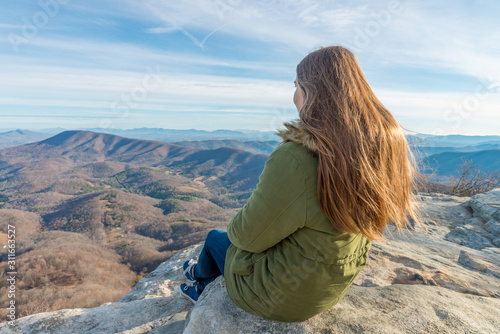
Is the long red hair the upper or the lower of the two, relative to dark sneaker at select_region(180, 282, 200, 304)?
upper

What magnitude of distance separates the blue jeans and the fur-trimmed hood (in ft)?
4.49

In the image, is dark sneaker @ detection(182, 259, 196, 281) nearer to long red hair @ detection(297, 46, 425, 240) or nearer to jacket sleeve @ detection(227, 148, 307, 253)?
jacket sleeve @ detection(227, 148, 307, 253)

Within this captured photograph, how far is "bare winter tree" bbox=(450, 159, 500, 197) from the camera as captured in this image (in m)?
11.9

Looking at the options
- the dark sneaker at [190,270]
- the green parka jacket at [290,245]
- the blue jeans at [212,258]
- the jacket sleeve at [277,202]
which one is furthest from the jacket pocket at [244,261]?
the dark sneaker at [190,270]

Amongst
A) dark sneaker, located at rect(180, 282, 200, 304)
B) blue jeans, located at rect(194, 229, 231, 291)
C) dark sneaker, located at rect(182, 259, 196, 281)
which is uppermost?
blue jeans, located at rect(194, 229, 231, 291)

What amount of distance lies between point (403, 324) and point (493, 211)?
20.8 ft

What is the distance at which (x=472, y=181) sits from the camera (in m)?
12.1

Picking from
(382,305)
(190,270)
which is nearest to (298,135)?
(382,305)

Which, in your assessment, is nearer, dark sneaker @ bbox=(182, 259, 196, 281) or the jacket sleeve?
the jacket sleeve

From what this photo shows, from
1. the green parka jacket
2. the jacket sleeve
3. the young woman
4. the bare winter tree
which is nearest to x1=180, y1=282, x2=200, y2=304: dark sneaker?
the green parka jacket

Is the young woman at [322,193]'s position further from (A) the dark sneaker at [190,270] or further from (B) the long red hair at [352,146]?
(A) the dark sneaker at [190,270]

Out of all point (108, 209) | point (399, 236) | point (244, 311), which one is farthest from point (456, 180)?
point (108, 209)

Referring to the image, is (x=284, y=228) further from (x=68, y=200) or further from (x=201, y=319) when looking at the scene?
(x=68, y=200)

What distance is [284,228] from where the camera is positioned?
1.61 meters
